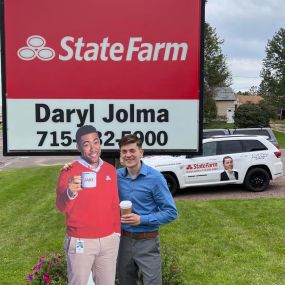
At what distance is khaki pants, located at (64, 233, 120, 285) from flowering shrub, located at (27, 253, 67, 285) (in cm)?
164

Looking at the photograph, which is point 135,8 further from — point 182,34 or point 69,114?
point 69,114

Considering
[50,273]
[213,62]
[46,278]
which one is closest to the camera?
[46,278]

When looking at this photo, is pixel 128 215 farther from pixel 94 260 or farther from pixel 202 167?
pixel 202 167

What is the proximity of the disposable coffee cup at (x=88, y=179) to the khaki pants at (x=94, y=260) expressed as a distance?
1.18 ft

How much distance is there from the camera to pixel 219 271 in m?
6.31

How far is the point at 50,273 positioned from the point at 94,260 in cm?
194

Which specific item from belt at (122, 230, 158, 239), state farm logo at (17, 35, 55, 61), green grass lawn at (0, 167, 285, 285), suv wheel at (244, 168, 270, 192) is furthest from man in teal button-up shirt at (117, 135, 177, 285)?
suv wheel at (244, 168, 270, 192)

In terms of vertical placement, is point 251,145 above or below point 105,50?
below

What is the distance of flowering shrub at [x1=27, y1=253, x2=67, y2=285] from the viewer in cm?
459

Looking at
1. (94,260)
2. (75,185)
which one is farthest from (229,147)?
Result: (75,185)

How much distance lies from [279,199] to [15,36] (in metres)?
10.0

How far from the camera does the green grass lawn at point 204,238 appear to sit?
6273 millimetres

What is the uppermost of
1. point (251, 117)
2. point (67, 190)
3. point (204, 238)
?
point (67, 190)

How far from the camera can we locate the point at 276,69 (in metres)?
78.2
